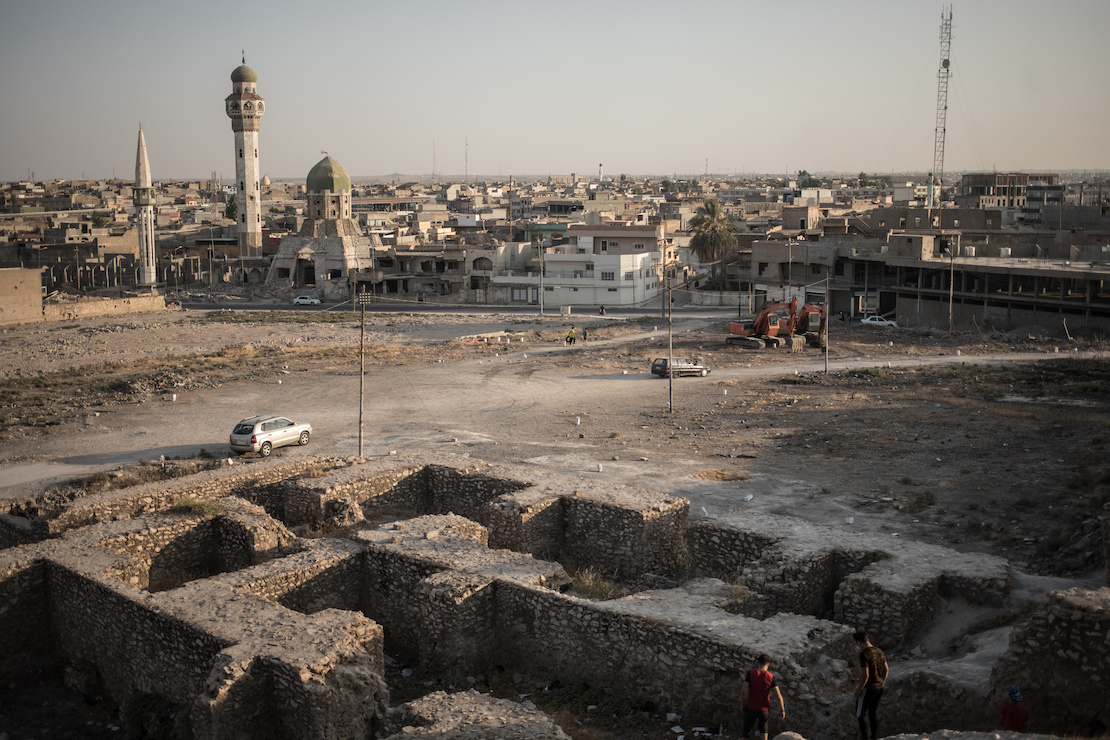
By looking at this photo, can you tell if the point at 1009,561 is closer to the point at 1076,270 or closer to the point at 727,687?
the point at 727,687

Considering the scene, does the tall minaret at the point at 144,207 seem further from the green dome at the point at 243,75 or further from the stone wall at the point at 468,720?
the stone wall at the point at 468,720

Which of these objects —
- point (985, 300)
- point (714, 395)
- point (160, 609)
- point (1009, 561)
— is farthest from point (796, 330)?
point (160, 609)

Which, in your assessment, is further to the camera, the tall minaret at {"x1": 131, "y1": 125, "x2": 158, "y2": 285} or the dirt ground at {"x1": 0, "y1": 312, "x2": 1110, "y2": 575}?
the tall minaret at {"x1": 131, "y1": 125, "x2": 158, "y2": 285}

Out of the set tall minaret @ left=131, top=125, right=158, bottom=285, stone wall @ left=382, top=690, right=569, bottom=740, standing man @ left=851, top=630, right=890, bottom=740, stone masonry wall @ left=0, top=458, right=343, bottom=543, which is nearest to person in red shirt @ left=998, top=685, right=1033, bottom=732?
standing man @ left=851, top=630, right=890, bottom=740

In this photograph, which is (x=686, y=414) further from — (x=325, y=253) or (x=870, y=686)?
(x=325, y=253)

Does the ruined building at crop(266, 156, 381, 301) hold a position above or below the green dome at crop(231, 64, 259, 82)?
below

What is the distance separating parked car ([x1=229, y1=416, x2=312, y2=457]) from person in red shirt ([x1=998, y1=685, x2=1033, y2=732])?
2052 cm

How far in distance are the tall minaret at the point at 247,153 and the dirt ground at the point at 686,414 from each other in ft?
150

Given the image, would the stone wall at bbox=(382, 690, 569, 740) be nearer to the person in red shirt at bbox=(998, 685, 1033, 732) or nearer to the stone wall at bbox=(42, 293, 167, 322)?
the person in red shirt at bbox=(998, 685, 1033, 732)

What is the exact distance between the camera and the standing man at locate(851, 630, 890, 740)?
9977 mm

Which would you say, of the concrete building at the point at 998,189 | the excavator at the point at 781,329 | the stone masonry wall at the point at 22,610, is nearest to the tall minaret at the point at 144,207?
the excavator at the point at 781,329

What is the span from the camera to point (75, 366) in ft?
139

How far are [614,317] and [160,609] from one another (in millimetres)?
52561

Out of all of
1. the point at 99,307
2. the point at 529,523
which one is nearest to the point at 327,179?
the point at 99,307
